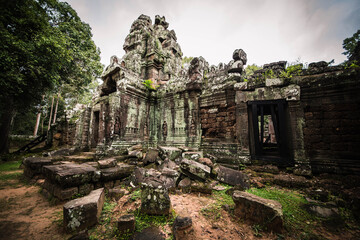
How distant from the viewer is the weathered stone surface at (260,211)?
1.93 m

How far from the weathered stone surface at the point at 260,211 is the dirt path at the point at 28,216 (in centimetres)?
265

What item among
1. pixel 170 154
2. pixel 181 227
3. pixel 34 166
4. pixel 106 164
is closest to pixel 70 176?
pixel 106 164

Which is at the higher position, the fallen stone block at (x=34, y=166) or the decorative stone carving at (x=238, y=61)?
the decorative stone carving at (x=238, y=61)

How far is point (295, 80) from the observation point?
169 inches

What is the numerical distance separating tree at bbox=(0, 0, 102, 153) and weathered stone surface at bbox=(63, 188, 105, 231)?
8291 mm

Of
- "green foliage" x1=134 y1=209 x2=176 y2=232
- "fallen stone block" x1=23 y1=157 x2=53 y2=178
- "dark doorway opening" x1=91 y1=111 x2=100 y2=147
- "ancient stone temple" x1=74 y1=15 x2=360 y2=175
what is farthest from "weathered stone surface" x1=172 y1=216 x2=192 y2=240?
"dark doorway opening" x1=91 y1=111 x2=100 y2=147

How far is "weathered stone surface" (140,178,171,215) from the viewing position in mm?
2244

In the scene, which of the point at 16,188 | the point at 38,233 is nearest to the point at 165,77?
the point at 16,188

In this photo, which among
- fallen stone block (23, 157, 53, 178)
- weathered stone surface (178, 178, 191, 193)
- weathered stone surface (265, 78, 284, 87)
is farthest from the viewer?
weathered stone surface (265, 78, 284, 87)

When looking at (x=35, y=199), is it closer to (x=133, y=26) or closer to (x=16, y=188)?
(x=16, y=188)

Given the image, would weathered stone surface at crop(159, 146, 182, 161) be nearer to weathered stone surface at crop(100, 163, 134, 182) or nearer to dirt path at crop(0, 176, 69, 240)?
weathered stone surface at crop(100, 163, 134, 182)

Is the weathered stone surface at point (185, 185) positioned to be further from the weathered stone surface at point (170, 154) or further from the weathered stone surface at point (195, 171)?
the weathered stone surface at point (170, 154)

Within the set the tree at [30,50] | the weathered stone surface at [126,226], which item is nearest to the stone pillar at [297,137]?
the weathered stone surface at [126,226]

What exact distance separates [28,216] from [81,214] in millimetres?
1339
